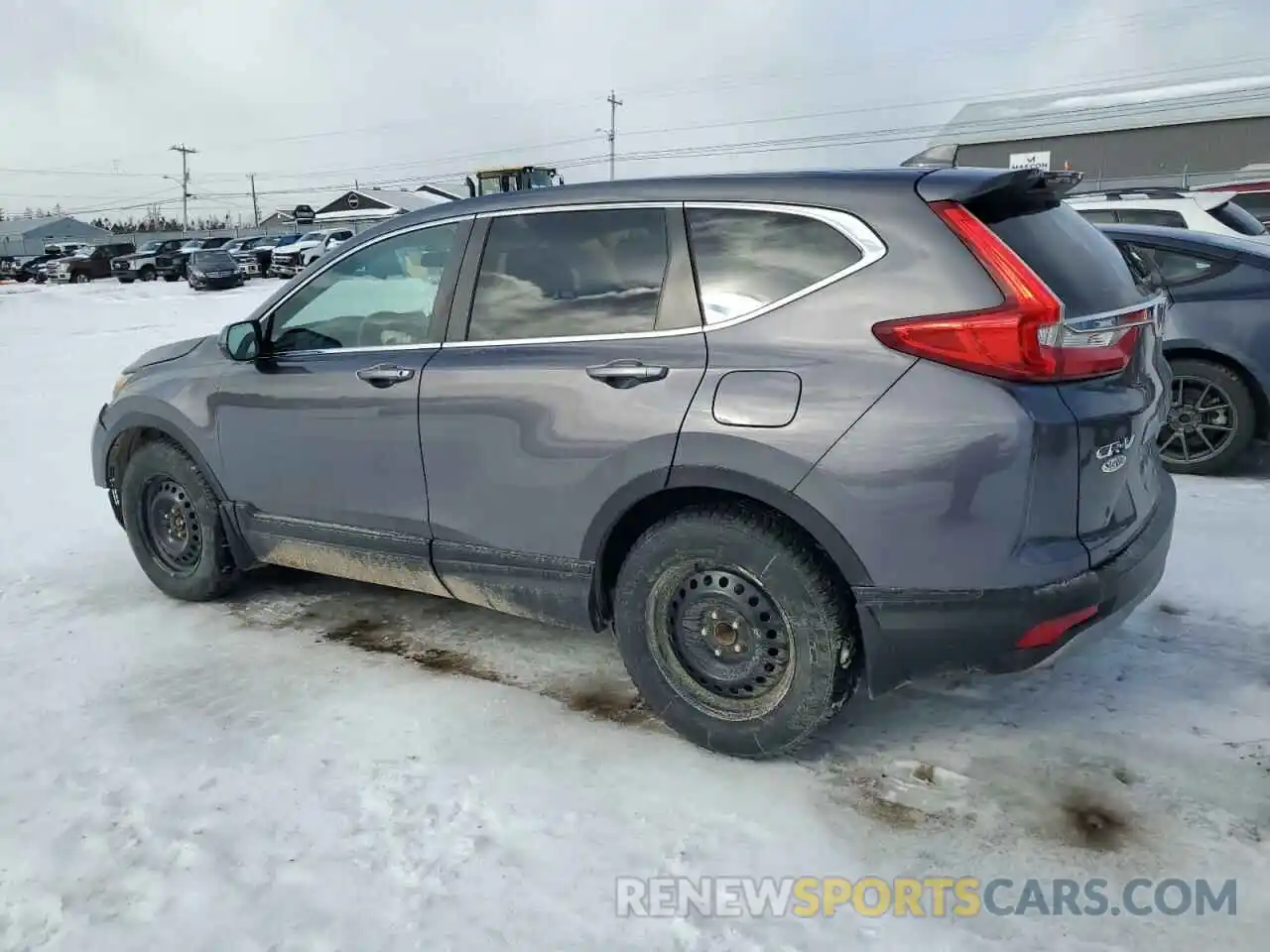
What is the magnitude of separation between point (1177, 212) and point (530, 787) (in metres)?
8.29

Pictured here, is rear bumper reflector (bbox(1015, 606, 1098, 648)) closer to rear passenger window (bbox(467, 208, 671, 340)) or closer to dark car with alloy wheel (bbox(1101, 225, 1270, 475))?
rear passenger window (bbox(467, 208, 671, 340))

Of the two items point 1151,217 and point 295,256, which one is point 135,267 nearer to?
point 295,256

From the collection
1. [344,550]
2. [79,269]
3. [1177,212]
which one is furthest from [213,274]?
[344,550]

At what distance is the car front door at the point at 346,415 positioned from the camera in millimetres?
3508

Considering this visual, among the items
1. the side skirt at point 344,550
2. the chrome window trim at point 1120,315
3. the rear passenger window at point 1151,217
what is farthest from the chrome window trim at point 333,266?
the rear passenger window at point 1151,217

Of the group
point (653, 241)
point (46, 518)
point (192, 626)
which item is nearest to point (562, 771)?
point (653, 241)

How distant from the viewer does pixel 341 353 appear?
3748mm

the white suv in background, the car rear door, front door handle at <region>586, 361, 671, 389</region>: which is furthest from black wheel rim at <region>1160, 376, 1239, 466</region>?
front door handle at <region>586, 361, 671, 389</region>

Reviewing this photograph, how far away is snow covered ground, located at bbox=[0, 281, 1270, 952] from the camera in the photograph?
2.32 meters

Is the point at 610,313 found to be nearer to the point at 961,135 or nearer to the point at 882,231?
the point at 882,231

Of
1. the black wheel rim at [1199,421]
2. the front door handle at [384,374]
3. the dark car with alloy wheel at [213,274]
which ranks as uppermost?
the dark car with alloy wheel at [213,274]

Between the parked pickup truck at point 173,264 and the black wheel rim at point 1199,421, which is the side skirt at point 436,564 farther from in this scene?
the parked pickup truck at point 173,264

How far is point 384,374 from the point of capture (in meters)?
3.50

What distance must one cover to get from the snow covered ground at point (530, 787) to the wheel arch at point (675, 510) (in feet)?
1.80
